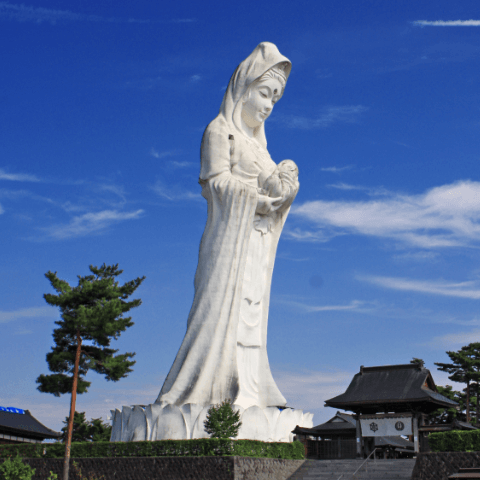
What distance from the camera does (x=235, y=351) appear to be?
1055 centimetres

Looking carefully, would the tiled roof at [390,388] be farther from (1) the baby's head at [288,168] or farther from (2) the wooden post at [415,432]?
(1) the baby's head at [288,168]

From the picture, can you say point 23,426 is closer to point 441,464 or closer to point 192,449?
point 192,449

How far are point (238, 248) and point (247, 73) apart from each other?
377 centimetres

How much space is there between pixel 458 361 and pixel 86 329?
1795 centimetres

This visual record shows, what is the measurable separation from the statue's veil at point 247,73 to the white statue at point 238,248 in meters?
0.02

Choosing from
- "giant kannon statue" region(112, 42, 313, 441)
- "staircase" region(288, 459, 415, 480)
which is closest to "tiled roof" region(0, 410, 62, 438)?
"giant kannon statue" region(112, 42, 313, 441)

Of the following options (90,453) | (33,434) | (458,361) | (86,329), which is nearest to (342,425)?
(458,361)

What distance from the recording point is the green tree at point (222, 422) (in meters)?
9.27

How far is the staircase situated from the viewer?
11.4 metres

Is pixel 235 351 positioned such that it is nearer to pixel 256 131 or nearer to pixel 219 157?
pixel 219 157

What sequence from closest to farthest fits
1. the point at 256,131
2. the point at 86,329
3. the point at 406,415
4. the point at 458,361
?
the point at 256,131 < the point at 86,329 < the point at 406,415 < the point at 458,361

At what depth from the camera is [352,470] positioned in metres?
12.2

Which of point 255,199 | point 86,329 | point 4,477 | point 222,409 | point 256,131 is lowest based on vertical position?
point 4,477

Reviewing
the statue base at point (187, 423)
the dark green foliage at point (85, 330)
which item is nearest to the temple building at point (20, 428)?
the dark green foliage at point (85, 330)
